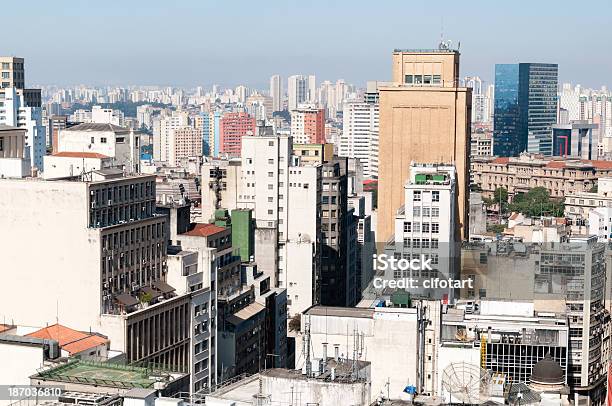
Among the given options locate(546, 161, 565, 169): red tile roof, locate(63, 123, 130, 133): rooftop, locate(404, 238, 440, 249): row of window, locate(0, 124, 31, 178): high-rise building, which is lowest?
locate(404, 238, 440, 249): row of window

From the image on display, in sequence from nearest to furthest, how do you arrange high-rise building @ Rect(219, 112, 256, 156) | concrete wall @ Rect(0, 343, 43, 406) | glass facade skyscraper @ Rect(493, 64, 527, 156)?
1. concrete wall @ Rect(0, 343, 43, 406)
2. glass facade skyscraper @ Rect(493, 64, 527, 156)
3. high-rise building @ Rect(219, 112, 256, 156)

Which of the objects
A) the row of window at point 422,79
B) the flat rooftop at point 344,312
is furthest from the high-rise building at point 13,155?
the row of window at point 422,79

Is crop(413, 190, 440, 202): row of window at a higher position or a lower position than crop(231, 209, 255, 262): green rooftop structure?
higher

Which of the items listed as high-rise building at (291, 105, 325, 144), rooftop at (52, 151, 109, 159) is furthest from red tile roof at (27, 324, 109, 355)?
high-rise building at (291, 105, 325, 144)

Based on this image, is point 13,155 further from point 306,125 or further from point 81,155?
point 306,125

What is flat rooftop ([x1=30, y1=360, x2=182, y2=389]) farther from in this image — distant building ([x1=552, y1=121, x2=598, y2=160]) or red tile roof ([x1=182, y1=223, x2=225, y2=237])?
distant building ([x1=552, y1=121, x2=598, y2=160])

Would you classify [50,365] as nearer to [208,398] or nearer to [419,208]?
[208,398]

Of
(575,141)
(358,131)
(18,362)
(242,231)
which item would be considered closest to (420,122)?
(242,231)

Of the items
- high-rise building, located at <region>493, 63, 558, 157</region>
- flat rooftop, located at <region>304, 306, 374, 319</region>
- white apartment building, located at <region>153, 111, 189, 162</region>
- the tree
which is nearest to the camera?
flat rooftop, located at <region>304, 306, 374, 319</region>
